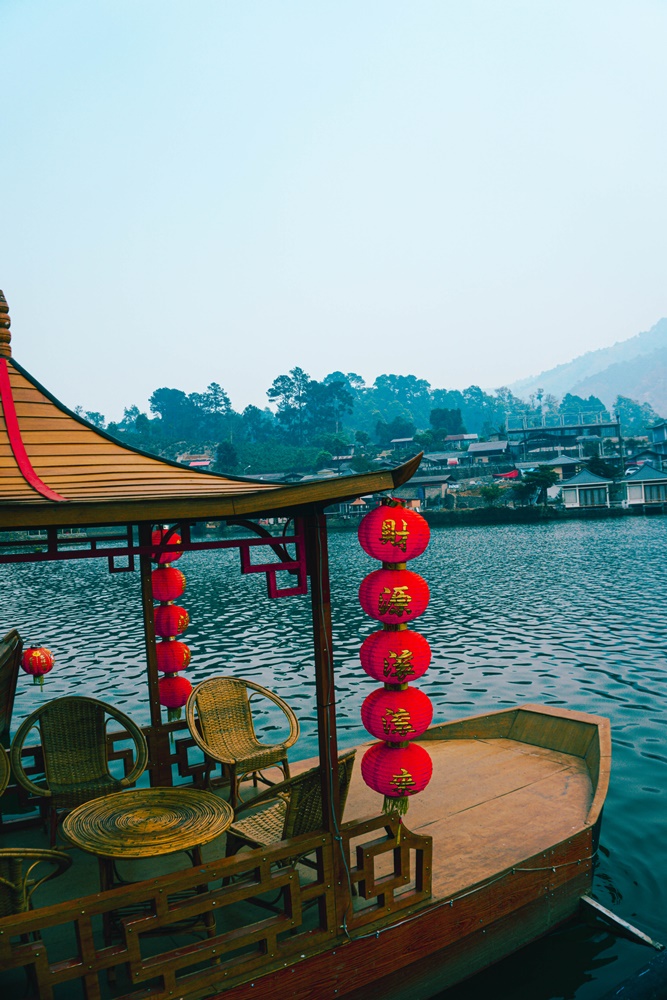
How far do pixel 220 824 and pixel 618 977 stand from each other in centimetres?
333

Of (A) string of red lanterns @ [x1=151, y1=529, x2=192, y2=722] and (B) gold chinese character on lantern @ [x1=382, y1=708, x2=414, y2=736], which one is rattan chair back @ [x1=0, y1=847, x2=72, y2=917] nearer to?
(B) gold chinese character on lantern @ [x1=382, y1=708, x2=414, y2=736]

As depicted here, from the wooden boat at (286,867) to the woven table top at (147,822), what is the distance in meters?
0.24

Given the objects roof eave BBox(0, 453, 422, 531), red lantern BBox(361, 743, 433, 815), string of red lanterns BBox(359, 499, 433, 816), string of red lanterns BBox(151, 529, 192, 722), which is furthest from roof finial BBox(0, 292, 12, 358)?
red lantern BBox(361, 743, 433, 815)

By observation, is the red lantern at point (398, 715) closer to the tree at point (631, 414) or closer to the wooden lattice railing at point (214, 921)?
the wooden lattice railing at point (214, 921)

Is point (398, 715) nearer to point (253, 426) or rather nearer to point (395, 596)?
point (395, 596)

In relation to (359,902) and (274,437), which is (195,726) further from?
(274,437)

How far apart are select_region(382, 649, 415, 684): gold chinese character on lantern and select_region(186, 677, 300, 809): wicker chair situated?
5.24ft

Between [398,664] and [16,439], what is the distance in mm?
2701

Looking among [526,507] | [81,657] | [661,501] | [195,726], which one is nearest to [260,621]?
[81,657]

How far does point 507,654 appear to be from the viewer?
51.6ft

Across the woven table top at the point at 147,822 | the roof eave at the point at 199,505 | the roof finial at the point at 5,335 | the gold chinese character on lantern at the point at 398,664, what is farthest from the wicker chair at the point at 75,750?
the roof finial at the point at 5,335

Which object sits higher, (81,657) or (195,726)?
(195,726)

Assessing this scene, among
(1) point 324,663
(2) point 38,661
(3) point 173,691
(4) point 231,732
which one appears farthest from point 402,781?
(2) point 38,661

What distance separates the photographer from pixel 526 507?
5141 cm
